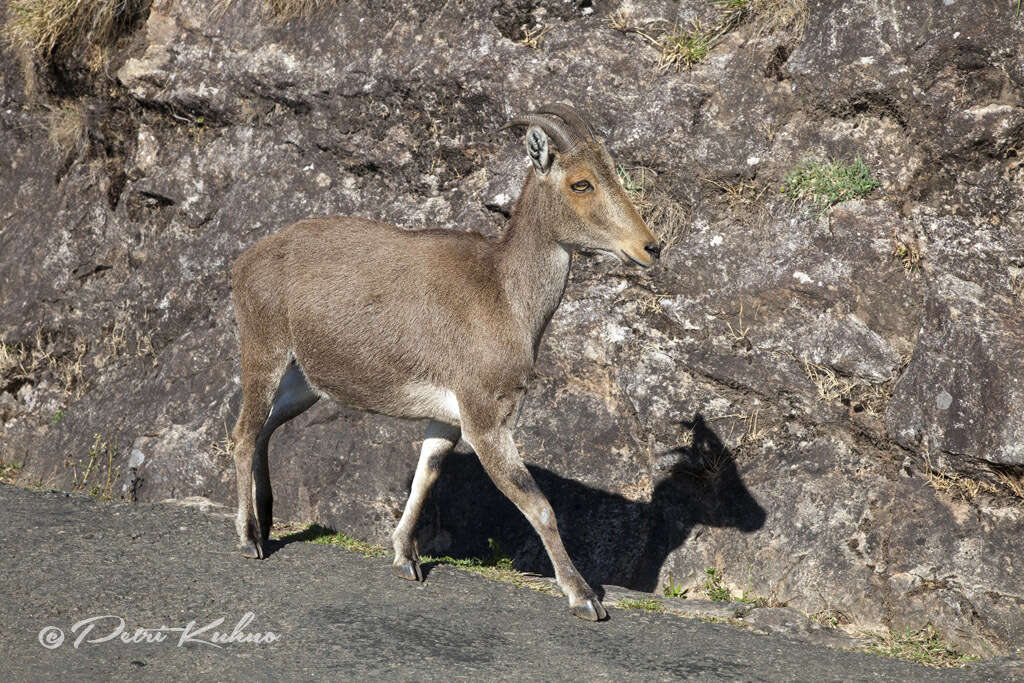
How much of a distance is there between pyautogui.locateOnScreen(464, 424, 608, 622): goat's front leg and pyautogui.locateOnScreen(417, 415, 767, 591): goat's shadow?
2.01 m

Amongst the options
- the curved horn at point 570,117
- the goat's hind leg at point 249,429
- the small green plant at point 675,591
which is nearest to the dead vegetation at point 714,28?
the curved horn at point 570,117

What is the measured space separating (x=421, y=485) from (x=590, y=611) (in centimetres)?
168

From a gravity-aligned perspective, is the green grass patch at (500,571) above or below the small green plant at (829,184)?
below

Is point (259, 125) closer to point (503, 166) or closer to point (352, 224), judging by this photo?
point (503, 166)

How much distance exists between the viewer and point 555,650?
22.7 ft

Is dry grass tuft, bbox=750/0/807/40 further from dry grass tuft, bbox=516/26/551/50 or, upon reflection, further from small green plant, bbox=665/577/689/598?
small green plant, bbox=665/577/689/598

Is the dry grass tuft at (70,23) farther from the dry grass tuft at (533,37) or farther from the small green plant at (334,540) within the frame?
the small green plant at (334,540)

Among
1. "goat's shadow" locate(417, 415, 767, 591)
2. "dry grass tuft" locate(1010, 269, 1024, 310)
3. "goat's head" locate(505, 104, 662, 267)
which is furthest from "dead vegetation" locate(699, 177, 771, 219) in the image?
"goat's head" locate(505, 104, 662, 267)

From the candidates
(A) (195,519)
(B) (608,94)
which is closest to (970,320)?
(B) (608,94)

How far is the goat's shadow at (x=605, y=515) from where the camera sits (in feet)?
31.5

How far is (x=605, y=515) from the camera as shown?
9.81 metres

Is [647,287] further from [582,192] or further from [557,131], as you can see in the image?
[557,131]

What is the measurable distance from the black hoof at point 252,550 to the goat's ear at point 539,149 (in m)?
3.44

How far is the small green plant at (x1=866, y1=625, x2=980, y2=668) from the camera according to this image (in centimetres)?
757
